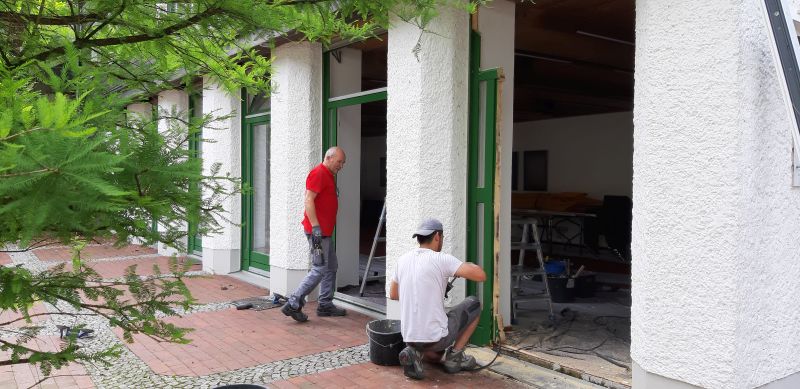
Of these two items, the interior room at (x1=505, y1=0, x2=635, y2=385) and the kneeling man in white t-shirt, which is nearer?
the kneeling man in white t-shirt

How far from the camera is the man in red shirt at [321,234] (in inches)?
253

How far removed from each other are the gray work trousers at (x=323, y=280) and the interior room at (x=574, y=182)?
1.96m

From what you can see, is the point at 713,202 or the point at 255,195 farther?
the point at 255,195

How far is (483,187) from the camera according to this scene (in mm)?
5406

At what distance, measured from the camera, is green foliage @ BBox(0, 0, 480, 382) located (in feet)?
4.17

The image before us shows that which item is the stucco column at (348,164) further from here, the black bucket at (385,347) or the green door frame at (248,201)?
the black bucket at (385,347)

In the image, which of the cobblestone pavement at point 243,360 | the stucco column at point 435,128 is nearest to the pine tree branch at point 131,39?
the cobblestone pavement at point 243,360

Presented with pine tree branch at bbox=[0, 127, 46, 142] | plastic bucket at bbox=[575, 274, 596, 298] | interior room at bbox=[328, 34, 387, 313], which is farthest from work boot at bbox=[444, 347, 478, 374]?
pine tree branch at bbox=[0, 127, 46, 142]

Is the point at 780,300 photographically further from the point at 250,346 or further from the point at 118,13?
the point at 250,346

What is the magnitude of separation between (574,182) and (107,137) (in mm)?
13732

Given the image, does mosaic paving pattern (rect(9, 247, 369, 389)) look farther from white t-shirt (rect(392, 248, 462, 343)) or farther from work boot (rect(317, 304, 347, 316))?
work boot (rect(317, 304, 347, 316))

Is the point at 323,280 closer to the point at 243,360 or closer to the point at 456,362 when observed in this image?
the point at 243,360

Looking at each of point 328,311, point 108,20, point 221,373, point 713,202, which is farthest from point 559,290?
point 108,20

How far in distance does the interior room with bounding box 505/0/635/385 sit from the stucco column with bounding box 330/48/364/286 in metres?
1.98
